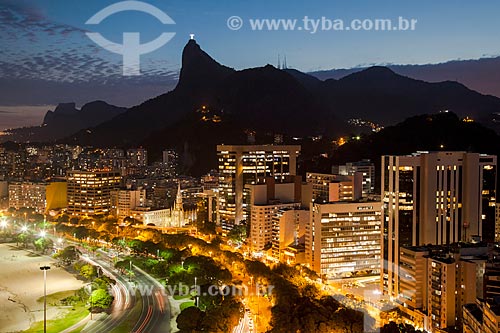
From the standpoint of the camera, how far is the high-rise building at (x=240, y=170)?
18469 mm

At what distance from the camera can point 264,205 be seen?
15.5m

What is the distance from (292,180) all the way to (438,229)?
6.87 m

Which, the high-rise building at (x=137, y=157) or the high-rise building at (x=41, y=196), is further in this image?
the high-rise building at (x=137, y=157)

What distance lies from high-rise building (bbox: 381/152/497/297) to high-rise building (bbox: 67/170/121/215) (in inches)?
541

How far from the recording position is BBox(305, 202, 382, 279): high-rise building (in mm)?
12789

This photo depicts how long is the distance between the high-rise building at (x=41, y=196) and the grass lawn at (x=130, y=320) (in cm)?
1476

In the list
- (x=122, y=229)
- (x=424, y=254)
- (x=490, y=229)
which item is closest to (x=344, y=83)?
(x=122, y=229)

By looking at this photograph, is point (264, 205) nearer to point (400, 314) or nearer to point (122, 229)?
point (122, 229)

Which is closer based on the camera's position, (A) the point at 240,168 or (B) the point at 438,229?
(B) the point at 438,229

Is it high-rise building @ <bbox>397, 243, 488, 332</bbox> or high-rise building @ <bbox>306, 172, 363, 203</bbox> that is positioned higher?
high-rise building @ <bbox>306, 172, 363, 203</bbox>

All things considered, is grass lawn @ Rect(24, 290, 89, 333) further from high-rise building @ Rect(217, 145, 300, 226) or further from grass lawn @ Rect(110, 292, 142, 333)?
high-rise building @ Rect(217, 145, 300, 226)

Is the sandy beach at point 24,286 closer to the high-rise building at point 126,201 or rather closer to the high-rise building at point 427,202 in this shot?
the high-rise building at point 126,201

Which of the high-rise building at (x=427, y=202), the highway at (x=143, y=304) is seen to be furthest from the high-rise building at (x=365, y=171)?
the highway at (x=143, y=304)

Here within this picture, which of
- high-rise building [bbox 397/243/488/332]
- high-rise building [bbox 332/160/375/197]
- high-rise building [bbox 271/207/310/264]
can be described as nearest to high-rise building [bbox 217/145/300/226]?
high-rise building [bbox 332/160/375/197]
